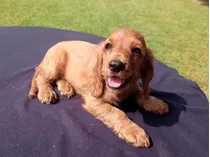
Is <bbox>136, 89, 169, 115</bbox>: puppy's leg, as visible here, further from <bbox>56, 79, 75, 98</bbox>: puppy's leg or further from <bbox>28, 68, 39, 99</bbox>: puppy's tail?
<bbox>28, 68, 39, 99</bbox>: puppy's tail

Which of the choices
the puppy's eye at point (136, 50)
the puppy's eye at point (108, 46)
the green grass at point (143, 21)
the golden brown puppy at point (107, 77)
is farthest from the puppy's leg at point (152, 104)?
the green grass at point (143, 21)

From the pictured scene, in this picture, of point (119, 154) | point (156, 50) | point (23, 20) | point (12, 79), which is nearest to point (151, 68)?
point (119, 154)

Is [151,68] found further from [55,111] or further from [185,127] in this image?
[55,111]

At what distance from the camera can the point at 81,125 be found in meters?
3.31

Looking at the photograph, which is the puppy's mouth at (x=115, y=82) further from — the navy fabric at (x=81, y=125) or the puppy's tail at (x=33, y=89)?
the puppy's tail at (x=33, y=89)

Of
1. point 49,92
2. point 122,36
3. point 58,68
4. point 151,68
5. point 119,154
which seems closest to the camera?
point 119,154

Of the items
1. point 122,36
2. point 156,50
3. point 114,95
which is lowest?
point 156,50

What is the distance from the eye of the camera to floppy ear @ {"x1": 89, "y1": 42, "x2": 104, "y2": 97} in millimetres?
3457

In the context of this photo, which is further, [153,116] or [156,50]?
[156,50]

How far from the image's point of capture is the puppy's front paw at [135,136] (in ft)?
10.00

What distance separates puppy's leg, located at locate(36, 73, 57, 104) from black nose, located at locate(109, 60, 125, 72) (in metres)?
1.09

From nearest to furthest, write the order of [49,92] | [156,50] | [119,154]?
1. [119,154]
2. [49,92]
3. [156,50]

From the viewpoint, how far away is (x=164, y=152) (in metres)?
3.05

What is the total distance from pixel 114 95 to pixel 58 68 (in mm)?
973
